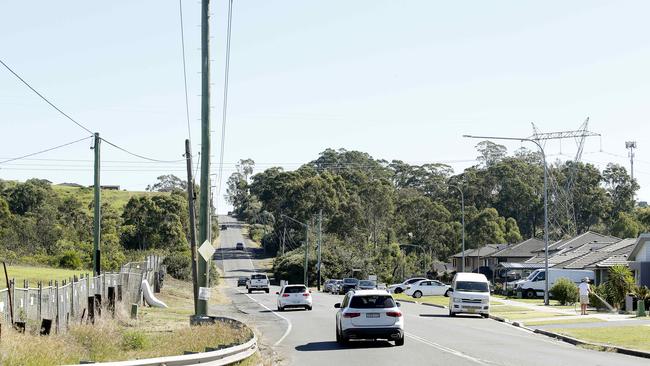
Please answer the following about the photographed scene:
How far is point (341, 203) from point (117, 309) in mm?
98527

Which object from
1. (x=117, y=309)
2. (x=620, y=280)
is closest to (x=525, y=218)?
(x=620, y=280)

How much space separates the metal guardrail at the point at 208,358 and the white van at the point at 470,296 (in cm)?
2190

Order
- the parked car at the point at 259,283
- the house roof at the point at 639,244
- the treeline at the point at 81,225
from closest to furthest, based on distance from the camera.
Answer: the house roof at the point at 639,244, the parked car at the point at 259,283, the treeline at the point at 81,225

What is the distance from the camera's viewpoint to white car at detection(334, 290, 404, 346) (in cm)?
2470

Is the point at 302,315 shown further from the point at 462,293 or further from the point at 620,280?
the point at 620,280

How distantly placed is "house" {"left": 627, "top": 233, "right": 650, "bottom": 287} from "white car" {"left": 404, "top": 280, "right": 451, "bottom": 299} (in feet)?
54.8

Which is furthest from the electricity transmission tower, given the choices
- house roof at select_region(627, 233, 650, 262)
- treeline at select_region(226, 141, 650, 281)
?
house roof at select_region(627, 233, 650, 262)

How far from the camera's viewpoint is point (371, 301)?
82.7ft

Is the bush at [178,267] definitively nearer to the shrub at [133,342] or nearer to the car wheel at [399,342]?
the car wheel at [399,342]

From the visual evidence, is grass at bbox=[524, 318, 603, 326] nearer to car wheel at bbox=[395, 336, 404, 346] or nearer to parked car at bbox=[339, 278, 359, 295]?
car wheel at bbox=[395, 336, 404, 346]

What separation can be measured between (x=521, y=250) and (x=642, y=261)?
5104 centimetres

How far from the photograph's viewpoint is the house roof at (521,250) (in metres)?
104

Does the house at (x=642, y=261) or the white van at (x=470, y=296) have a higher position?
the house at (x=642, y=261)

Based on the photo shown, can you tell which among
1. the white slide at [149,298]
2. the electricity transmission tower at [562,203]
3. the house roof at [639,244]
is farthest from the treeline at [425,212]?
the white slide at [149,298]
